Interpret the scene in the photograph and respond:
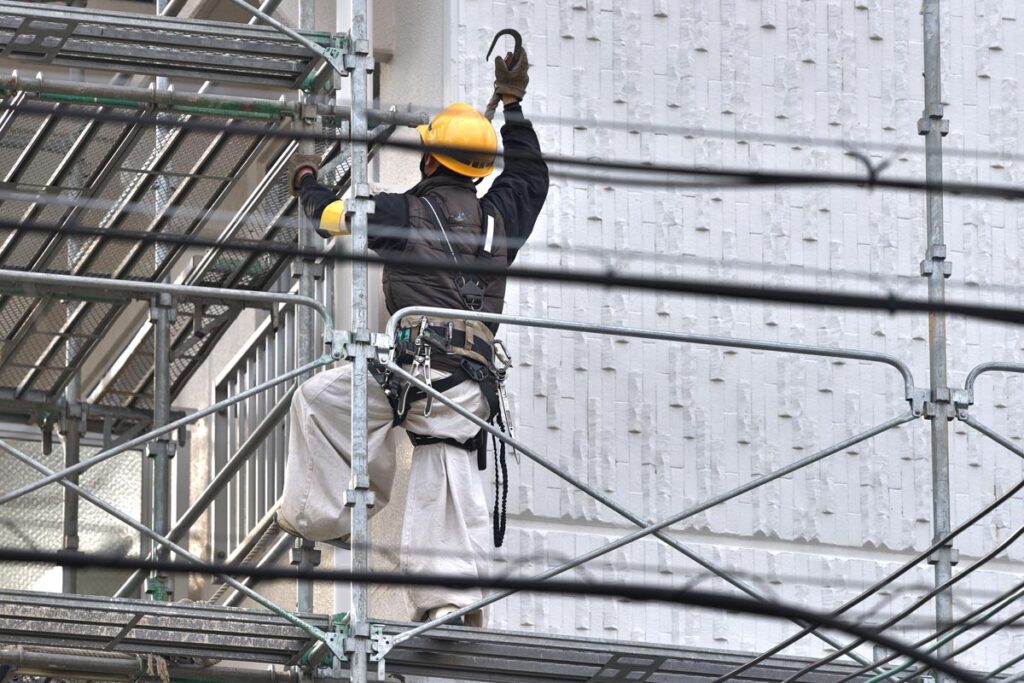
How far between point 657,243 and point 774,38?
149 centimetres

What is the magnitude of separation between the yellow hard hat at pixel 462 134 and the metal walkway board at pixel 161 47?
694mm

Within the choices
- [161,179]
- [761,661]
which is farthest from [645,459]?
[161,179]

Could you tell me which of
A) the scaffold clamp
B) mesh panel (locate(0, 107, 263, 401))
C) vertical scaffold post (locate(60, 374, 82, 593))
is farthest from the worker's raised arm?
vertical scaffold post (locate(60, 374, 82, 593))

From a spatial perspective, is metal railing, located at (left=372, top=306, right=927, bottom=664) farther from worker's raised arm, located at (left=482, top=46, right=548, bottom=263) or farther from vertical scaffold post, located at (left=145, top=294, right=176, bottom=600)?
vertical scaffold post, located at (left=145, top=294, right=176, bottom=600)

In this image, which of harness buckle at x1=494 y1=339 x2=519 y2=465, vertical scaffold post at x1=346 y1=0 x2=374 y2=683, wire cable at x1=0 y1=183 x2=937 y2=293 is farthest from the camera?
wire cable at x1=0 y1=183 x2=937 y2=293

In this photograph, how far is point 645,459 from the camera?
545 inches

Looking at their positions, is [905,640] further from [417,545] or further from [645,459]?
[417,545]

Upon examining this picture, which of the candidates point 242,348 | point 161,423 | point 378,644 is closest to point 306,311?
point 161,423

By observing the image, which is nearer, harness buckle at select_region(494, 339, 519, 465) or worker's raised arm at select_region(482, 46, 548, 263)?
harness buckle at select_region(494, 339, 519, 465)

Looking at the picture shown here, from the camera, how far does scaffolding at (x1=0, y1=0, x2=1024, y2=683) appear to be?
11695 mm

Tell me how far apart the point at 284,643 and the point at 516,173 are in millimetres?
2732

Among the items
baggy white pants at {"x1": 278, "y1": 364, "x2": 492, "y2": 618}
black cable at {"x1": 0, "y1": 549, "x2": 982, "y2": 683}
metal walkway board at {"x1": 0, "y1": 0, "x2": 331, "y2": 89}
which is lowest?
black cable at {"x1": 0, "y1": 549, "x2": 982, "y2": 683}

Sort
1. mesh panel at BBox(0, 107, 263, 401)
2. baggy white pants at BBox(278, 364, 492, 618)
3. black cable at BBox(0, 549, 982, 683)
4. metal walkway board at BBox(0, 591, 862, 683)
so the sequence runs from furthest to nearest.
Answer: mesh panel at BBox(0, 107, 263, 401) < baggy white pants at BBox(278, 364, 492, 618) < metal walkway board at BBox(0, 591, 862, 683) < black cable at BBox(0, 549, 982, 683)

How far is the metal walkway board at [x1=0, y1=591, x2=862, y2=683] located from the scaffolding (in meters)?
0.01
